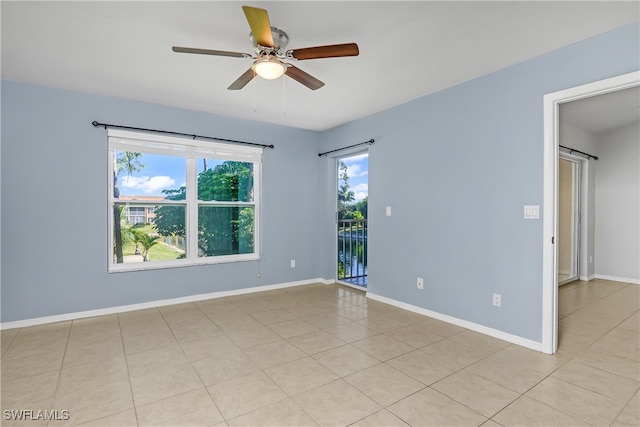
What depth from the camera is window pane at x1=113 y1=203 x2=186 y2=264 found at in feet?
12.3

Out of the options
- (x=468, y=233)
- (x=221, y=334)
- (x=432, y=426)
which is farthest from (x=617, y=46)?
(x=221, y=334)

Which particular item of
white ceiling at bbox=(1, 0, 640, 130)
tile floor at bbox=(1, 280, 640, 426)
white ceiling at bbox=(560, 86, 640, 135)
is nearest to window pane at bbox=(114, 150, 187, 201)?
white ceiling at bbox=(1, 0, 640, 130)

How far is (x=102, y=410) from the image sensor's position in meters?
1.86

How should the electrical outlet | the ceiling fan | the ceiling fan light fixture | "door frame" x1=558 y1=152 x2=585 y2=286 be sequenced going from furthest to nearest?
"door frame" x1=558 y1=152 x2=585 y2=286
the electrical outlet
the ceiling fan light fixture
the ceiling fan

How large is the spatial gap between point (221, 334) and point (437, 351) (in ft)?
6.44

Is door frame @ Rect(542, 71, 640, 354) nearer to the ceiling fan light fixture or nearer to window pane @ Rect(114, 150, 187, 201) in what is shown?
the ceiling fan light fixture

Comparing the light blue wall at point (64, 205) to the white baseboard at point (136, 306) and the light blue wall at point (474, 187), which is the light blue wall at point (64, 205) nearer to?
the white baseboard at point (136, 306)

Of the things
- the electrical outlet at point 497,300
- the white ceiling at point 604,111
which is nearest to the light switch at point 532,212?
the electrical outlet at point 497,300

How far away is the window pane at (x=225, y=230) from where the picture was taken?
429cm

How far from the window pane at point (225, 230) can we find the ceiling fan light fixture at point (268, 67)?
2554 millimetres

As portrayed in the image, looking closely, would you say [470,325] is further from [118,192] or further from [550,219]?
[118,192]

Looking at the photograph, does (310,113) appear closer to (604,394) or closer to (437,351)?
(437,351)

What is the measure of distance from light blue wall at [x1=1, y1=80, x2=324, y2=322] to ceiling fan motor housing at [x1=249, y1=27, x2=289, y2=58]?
2258 millimetres

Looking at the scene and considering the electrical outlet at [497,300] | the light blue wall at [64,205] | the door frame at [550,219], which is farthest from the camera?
the light blue wall at [64,205]
